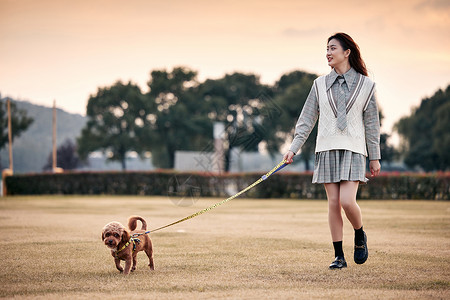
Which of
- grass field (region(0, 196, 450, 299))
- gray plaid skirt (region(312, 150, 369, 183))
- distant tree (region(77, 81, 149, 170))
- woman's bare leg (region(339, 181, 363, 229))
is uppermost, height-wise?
distant tree (region(77, 81, 149, 170))

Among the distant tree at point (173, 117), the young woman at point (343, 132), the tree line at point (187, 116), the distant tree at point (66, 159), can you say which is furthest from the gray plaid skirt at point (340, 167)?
the distant tree at point (66, 159)

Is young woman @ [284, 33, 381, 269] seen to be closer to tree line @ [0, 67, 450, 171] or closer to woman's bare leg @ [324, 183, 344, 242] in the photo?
woman's bare leg @ [324, 183, 344, 242]

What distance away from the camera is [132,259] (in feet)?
18.6

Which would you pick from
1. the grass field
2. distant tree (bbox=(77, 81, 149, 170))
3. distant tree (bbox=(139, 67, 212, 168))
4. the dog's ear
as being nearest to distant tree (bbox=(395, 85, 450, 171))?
distant tree (bbox=(139, 67, 212, 168))

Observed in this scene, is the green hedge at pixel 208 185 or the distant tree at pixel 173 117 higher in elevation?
the distant tree at pixel 173 117

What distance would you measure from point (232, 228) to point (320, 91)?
571 cm

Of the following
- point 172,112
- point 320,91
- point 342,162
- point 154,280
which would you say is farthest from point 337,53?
point 172,112

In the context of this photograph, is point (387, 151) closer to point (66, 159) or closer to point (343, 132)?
point (66, 159)

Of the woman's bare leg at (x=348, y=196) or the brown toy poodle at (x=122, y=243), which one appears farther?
the woman's bare leg at (x=348, y=196)

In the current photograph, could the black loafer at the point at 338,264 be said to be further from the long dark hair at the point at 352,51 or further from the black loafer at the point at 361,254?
the long dark hair at the point at 352,51

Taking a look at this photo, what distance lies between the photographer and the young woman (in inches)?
217

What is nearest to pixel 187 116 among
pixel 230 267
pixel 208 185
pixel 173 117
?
pixel 173 117

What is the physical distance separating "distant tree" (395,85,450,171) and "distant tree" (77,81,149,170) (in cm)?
3135

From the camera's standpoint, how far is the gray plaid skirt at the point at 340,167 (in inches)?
215
